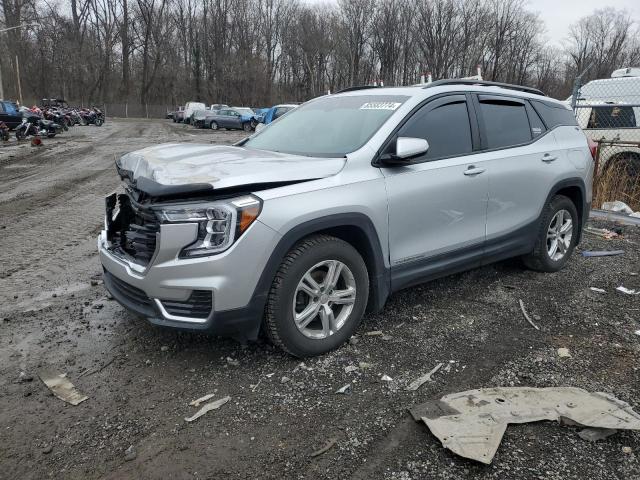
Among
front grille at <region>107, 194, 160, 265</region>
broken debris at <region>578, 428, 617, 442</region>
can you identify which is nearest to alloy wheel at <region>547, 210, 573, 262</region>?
broken debris at <region>578, 428, 617, 442</region>

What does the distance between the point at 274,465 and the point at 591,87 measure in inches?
515

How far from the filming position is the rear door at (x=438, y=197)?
3.76 metres

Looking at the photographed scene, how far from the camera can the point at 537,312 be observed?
4395 mm

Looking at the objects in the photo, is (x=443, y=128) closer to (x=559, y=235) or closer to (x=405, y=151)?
(x=405, y=151)

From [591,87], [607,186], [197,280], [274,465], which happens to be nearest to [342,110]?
[197,280]

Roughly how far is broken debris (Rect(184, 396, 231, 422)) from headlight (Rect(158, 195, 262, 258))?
34.5 inches

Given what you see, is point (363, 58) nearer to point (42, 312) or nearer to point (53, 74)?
point (53, 74)

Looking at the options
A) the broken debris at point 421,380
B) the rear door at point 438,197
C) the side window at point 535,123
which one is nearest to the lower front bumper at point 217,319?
the broken debris at point 421,380

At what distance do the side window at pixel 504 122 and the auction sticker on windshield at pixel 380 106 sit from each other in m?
0.99

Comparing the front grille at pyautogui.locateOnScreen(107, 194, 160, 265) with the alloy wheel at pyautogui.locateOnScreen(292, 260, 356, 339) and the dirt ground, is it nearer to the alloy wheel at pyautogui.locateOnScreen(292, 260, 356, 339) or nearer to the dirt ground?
the dirt ground

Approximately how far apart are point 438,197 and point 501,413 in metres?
1.71

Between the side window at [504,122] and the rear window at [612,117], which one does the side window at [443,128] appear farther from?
the rear window at [612,117]

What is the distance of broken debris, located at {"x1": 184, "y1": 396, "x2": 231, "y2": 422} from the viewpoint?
112 inches

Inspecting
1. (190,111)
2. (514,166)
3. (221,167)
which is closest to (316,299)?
(221,167)
